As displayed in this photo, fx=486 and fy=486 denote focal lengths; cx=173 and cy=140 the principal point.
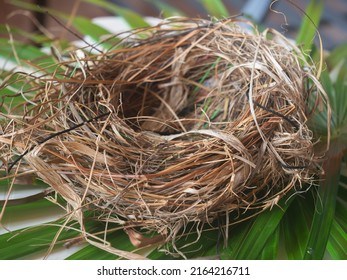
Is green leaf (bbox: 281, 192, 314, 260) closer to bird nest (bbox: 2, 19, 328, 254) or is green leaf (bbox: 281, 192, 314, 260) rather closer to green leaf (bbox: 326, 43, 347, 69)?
bird nest (bbox: 2, 19, 328, 254)

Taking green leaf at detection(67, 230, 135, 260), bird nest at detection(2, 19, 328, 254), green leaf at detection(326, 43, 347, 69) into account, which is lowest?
green leaf at detection(67, 230, 135, 260)

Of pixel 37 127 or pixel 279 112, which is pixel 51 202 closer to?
pixel 37 127

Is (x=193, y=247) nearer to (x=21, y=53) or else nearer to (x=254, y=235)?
(x=254, y=235)

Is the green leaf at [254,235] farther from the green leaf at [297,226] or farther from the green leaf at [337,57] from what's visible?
the green leaf at [337,57]

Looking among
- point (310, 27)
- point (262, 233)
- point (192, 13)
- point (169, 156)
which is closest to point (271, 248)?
point (262, 233)

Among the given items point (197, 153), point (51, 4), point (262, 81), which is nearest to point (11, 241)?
point (197, 153)

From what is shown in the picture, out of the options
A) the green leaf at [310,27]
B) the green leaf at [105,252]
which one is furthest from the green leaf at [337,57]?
the green leaf at [105,252]

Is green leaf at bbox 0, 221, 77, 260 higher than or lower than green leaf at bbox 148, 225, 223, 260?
higher

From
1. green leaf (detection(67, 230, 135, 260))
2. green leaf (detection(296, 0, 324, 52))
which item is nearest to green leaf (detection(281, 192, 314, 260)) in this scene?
green leaf (detection(67, 230, 135, 260))
